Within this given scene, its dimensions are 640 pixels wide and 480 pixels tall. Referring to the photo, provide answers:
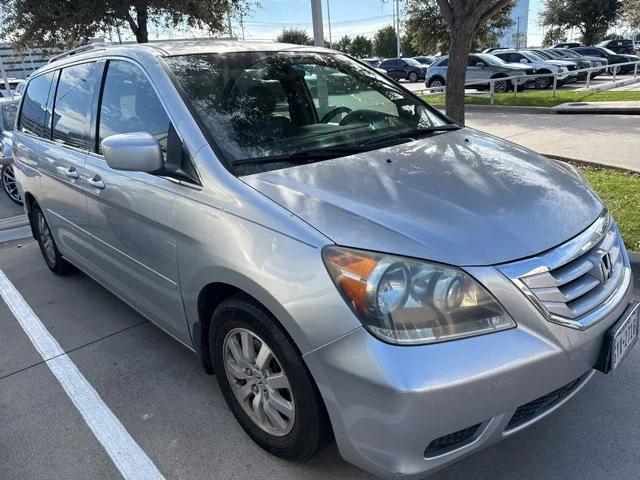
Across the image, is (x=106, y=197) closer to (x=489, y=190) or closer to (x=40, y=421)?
(x=40, y=421)

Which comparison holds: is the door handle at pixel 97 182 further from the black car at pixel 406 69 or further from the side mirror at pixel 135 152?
the black car at pixel 406 69

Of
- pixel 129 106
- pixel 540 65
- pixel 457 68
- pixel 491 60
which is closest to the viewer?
pixel 129 106

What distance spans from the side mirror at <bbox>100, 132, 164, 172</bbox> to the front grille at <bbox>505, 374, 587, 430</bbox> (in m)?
1.86

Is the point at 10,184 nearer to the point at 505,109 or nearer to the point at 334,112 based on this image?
the point at 334,112

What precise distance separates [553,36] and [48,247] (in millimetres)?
65663

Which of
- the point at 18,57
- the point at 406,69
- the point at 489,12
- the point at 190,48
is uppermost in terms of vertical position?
the point at 18,57

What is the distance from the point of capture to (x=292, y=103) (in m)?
3.09

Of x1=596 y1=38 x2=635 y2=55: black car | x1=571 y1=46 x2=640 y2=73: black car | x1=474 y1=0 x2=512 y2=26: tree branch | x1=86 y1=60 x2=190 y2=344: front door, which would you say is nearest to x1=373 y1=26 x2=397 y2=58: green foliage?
x1=596 y1=38 x2=635 y2=55: black car

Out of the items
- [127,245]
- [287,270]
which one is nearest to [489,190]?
[287,270]

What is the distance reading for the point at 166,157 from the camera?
2590 millimetres

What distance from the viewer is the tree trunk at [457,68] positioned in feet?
22.9

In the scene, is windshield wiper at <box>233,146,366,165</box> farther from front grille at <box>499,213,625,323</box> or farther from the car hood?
front grille at <box>499,213,625,323</box>

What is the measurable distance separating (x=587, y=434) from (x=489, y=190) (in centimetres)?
124

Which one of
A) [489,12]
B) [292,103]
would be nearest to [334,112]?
[292,103]
